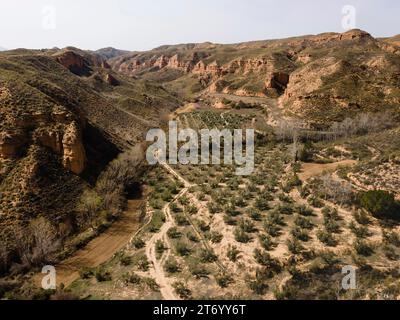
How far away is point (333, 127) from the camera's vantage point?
4784cm

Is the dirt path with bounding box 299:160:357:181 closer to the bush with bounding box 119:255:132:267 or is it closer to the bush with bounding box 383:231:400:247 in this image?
the bush with bounding box 383:231:400:247

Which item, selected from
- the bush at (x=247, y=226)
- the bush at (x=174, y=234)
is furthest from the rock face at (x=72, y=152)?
the bush at (x=247, y=226)

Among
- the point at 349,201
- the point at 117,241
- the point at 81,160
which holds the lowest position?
the point at 117,241

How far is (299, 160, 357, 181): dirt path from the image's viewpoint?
104 feet

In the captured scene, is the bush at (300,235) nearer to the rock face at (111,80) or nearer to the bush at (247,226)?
the bush at (247,226)

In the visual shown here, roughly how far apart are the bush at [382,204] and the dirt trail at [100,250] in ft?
59.9

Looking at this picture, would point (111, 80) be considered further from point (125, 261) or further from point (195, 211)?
point (125, 261)

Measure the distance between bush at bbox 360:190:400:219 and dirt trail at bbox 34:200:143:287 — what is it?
1825cm

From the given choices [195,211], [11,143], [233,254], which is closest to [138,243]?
[195,211]

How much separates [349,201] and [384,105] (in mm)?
34478

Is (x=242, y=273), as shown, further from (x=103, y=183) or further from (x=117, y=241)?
(x=103, y=183)

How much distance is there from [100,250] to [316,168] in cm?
2228

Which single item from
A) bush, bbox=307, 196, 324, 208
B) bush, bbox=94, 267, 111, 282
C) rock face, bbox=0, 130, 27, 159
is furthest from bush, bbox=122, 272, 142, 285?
rock face, bbox=0, 130, 27, 159
